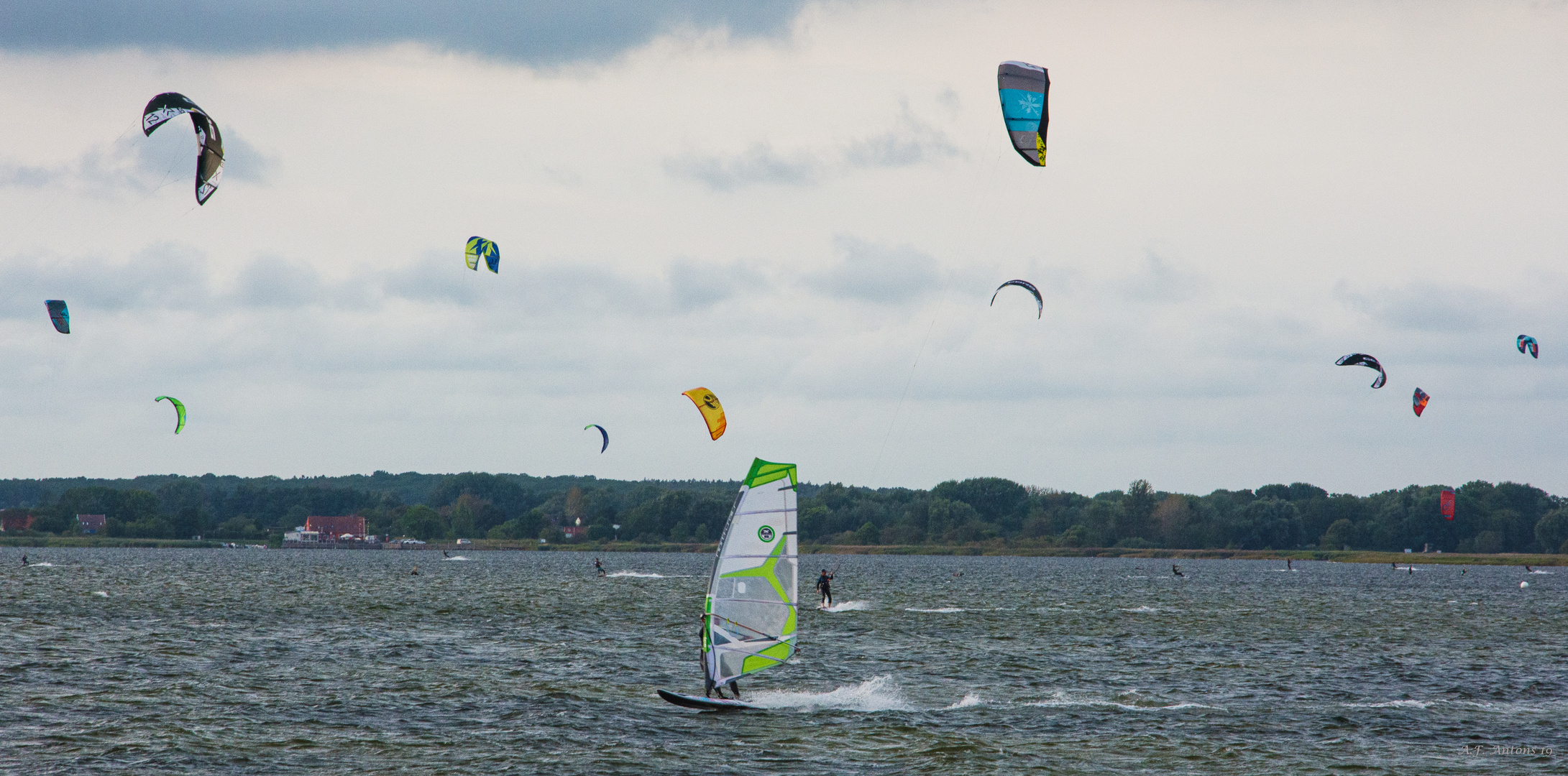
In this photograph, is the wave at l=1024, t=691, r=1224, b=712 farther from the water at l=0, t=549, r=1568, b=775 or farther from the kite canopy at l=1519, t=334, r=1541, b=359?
the kite canopy at l=1519, t=334, r=1541, b=359

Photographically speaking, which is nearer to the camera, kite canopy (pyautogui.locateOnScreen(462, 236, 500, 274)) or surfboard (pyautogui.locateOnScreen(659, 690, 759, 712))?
surfboard (pyautogui.locateOnScreen(659, 690, 759, 712))

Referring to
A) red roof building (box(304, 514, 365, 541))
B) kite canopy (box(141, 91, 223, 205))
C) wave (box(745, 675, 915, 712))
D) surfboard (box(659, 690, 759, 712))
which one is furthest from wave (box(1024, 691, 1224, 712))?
red roof building (box(304, 514, 365, 541))

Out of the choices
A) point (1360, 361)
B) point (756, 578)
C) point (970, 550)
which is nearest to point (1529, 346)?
point (1360, 361)

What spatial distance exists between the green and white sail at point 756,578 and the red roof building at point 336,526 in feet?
553

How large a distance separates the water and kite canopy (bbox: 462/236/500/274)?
32.7 ft

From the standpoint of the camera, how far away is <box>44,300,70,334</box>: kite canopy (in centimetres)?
3638

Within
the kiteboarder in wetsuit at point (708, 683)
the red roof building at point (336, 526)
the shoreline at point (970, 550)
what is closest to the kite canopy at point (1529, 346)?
the kiteboarder in wetsuit at point (708, 683)

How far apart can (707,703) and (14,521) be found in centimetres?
17378

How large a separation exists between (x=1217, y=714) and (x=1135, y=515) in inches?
5525

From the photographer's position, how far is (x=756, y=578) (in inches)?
782

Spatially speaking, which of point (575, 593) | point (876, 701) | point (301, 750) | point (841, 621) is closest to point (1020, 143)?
point (876, 701)

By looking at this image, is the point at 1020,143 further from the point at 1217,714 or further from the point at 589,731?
the point at 589,731

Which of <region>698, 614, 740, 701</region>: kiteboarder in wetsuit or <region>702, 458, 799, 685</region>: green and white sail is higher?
<region>702, 458, 799, 685</region>: green and white sail

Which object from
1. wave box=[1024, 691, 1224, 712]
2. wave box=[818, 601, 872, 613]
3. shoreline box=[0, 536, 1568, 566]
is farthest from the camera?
shoreline box=[0, 536, 1568, 566]
